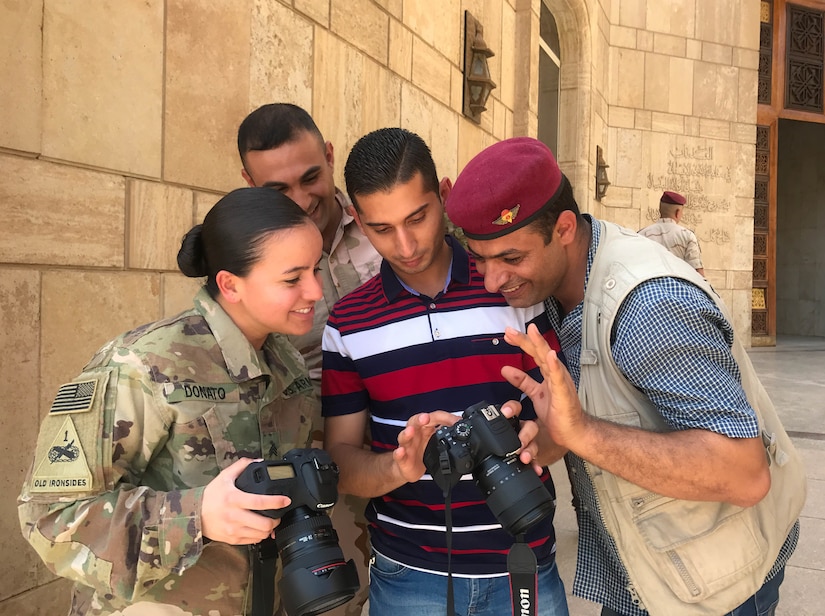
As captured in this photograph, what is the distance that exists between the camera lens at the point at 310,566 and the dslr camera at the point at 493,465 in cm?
24

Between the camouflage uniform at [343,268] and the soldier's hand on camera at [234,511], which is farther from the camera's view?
the camouflage uniform at [343,268]

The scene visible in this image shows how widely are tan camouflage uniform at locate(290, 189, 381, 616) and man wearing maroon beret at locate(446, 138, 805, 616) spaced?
63 cm

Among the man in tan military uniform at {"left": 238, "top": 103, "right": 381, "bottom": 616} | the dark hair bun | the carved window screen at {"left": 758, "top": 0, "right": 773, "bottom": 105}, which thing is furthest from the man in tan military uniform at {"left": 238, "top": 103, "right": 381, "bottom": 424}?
the carved window screen at {"left": 758, "top": 0, "right": 773, "bottom": 105}

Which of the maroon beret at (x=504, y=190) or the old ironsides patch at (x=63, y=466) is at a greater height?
the maroon beret at (x=504, y=190)

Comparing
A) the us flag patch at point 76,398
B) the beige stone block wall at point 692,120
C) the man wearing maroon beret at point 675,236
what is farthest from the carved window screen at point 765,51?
the us flag patch at point 76,398

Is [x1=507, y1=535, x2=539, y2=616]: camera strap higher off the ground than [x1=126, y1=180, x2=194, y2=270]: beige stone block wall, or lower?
lower

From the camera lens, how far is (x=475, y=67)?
538 cm

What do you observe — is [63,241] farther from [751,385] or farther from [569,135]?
[569,135]

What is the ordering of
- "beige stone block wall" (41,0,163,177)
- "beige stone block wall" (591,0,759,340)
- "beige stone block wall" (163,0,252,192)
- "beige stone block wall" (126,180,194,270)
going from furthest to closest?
"beige stone block wall" (591,0,759,340) → "beige stone block wall" (163,0,252,192) → "beige stone block wall" (126,180,194,270) → "beige stone block wall" (41,0,163,177)

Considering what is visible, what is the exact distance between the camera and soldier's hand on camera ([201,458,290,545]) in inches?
45.2

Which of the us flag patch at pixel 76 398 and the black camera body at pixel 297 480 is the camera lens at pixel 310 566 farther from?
the us flag patch at pixel 76 398

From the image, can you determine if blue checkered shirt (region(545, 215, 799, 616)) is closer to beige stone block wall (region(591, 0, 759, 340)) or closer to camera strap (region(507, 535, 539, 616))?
camera strap (region(507, 535, 539, 616))

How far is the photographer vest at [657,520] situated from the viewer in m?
1.40

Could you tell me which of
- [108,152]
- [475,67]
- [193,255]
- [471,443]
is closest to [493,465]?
[471,443]
